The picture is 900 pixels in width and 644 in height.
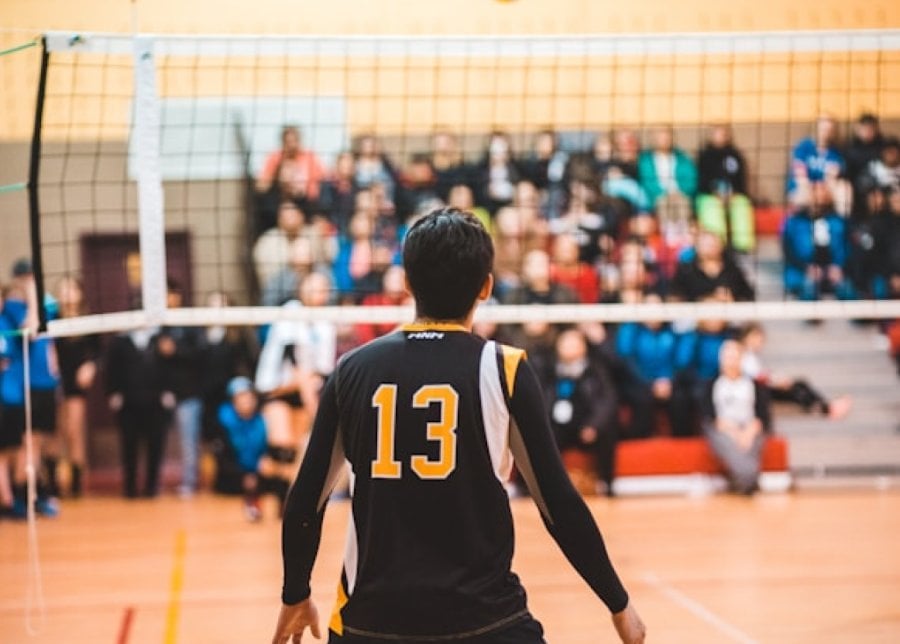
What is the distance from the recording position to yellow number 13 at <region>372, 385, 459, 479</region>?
2592 mm

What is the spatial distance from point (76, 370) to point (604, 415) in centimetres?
412

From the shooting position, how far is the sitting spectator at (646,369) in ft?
33.9

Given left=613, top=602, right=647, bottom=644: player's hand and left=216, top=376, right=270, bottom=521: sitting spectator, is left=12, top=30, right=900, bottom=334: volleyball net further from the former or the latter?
left=613, top=602, right=647, bottom=644: player's hand

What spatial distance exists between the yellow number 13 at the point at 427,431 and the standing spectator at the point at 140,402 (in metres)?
8.04

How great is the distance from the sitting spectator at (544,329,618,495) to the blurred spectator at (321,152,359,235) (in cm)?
200

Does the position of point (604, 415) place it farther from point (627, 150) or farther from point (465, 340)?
point (465, 340)

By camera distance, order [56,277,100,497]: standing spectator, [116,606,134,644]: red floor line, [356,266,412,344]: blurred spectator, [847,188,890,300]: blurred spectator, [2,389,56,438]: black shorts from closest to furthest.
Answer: [116,606,134,644]: red floor line, [2,389,56,438]: black shorts, [356,266,412,344]: blurred spectator, [56,277,100,497]: standing spectator, [847,188,890,300]: blurred spectator

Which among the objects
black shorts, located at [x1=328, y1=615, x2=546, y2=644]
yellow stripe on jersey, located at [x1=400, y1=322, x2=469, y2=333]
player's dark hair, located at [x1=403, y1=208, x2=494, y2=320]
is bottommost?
black shorts, located at [x1=328, y1=615, x2=546, y2=644]

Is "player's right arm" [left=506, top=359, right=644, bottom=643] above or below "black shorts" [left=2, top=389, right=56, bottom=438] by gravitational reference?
above

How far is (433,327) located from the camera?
2674 mm

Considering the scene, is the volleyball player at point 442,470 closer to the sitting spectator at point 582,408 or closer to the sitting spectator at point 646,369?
the sitting spectator at point 582,408

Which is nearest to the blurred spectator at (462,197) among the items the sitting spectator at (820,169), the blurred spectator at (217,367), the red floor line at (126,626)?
the blurred spectator at (217,367)

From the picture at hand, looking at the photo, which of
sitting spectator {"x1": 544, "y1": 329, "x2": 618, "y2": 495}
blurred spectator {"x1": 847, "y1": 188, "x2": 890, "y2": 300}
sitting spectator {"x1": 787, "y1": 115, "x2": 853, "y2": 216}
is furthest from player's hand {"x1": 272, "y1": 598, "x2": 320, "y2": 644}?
sitting spectator {"x1": 787, "y1": 115, "x2": 853, "y2": 216}

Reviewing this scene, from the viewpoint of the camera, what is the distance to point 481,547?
2588mm
